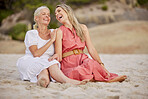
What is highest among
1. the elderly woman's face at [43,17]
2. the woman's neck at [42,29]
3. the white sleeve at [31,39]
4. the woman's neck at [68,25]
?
the elderly woman's face at [43,17]

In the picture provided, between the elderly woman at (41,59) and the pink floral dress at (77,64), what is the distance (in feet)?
0.51

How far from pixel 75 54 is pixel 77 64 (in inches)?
7.0

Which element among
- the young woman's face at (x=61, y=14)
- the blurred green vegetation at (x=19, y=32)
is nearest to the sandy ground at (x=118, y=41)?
the blurred green vegetation at (x=19, y=32)

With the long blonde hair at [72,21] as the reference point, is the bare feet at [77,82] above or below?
below

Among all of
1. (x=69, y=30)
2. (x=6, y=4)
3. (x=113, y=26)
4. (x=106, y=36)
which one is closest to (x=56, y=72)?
(x=69, y=30)

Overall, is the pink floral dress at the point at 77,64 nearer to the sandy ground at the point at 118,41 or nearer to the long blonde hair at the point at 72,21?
the long blonde hair at the point at 72,21

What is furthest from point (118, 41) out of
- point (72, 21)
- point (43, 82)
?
point (43, 82)

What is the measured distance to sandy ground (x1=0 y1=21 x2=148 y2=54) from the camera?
11507 millimetres

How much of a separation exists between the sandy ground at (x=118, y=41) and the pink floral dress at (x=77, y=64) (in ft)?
27.1

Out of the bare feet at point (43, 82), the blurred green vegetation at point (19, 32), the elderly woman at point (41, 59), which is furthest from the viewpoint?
the blurred green vegetation at point (19, 32)

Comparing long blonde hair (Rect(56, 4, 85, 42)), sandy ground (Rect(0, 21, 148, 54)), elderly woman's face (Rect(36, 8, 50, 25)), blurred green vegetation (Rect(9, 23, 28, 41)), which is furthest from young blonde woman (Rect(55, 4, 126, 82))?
blurred green vegetation (Rect(9, 23, 28, 41))

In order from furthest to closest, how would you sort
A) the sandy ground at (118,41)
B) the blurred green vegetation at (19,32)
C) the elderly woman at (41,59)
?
the blurred green vegetation at (19,32) → the sandy ground at (118,41) → the elderly woman at (41,59)

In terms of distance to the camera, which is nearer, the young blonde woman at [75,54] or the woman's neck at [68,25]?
the young blonde woman at [75,54]

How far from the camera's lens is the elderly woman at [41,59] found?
2.83 metres
